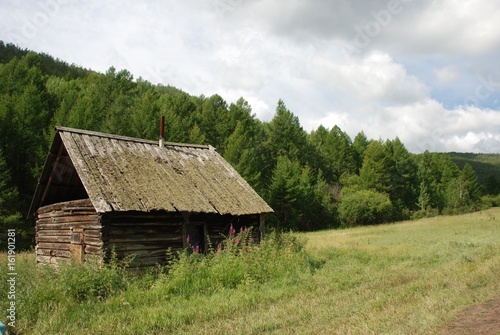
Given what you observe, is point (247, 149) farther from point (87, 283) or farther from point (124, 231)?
point (87, 283)

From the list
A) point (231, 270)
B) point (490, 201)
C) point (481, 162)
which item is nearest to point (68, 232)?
point (231, 270)

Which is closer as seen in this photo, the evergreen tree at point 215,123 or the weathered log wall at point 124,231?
the weathered log wall at point 124,231

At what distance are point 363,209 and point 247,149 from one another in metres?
17.9

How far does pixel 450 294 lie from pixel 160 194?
28.2 feet

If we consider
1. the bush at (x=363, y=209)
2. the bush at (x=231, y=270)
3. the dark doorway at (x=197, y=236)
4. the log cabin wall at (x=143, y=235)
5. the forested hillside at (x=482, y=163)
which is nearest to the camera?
the bush at (x=231, y=270)

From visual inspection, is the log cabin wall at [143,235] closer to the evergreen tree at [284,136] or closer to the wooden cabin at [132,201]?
the wooden cabin at [132,201]

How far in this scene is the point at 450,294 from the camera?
7.77 meters

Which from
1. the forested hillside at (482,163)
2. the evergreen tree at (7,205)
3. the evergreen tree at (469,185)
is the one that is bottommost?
the evergreen tree at (7,205)

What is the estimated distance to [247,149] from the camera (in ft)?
133

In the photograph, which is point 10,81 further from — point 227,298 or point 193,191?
point 227,298

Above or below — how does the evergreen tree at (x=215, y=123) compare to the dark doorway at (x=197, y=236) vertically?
above

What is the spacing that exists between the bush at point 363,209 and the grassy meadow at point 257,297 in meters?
35.2

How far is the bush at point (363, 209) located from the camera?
47.3m

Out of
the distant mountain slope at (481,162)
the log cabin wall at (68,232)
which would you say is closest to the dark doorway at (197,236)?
the log cabin wall at (68,232)
